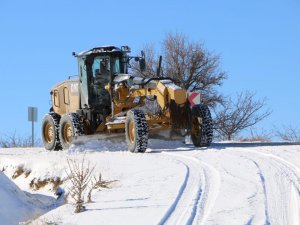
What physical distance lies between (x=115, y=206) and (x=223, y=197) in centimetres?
141

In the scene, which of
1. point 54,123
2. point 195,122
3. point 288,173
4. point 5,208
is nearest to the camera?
point 288,173

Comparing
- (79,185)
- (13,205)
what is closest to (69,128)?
(13,205)

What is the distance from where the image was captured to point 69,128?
18.0 meters

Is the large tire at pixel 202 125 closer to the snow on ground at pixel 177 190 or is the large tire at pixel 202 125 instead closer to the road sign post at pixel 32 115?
the snow on ground at pixel 177 190

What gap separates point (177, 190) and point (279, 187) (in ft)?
4.56

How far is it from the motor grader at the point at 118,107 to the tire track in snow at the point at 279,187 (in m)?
3.93

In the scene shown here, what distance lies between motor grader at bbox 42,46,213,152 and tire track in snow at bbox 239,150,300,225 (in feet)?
12.9

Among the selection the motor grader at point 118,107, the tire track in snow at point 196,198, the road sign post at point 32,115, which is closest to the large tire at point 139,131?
the motor grader at point 118,107

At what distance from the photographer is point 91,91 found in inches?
701

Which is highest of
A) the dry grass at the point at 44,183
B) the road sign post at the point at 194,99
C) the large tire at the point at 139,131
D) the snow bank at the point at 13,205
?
the road sign post at the point at 194,99

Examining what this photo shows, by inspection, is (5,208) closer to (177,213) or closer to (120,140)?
(177,213)

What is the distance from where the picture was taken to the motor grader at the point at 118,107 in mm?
15180

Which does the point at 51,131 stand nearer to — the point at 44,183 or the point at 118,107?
the point at 118,107

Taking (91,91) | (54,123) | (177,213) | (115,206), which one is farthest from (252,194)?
(54,123)
